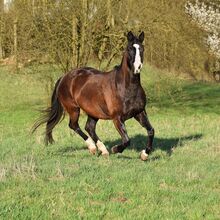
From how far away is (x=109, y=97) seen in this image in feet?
31.8

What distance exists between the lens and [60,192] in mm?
6371

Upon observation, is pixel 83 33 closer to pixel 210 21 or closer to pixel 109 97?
pixel 109 97

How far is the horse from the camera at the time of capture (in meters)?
9.14

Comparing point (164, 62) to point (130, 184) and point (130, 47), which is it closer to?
point (130, 47)

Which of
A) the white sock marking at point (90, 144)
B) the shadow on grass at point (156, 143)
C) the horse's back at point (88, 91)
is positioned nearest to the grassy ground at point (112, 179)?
the shadow on grass at point (156, 143)

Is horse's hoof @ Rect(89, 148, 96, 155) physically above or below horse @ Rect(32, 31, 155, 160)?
below

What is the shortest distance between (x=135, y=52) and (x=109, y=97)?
132cm

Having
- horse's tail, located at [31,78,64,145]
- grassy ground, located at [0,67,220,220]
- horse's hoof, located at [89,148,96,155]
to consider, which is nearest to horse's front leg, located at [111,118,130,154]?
grassy ground, located at [0,67,220,220]

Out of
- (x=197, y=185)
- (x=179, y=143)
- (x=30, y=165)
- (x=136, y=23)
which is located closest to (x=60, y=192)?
(x=30, y=165)

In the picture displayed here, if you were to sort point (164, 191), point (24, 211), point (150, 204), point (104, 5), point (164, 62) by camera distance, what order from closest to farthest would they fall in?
point (24, 211), point (150, 204), point (164, 191), point (104, 5), point (164, 62)

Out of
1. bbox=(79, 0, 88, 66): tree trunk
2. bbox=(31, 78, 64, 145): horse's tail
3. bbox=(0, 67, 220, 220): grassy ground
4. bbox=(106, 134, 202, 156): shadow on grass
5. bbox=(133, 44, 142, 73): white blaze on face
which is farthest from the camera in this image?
bbox=(79, 0, 88, 66): tree trunk

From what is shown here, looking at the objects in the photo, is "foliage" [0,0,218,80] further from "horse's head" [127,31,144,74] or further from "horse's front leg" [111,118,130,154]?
"horse's head" [127,31,144,74]

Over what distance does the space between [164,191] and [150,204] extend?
62 centimetres

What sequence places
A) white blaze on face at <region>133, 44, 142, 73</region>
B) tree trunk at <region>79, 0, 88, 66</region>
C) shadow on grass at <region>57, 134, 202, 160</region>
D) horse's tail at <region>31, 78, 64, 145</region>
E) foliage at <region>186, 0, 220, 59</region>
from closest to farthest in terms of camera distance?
white blaze on face at <region>133, 44, 142, 73</region> < shadow on grass at <region>57, 134, 202, 160</region> < horse's tail at <region>31, 78, 64, 145</region> < tree trunk at <region>79, 0, 88, 66</region> < foliage at <region>186, 0, 220, 59</region>
